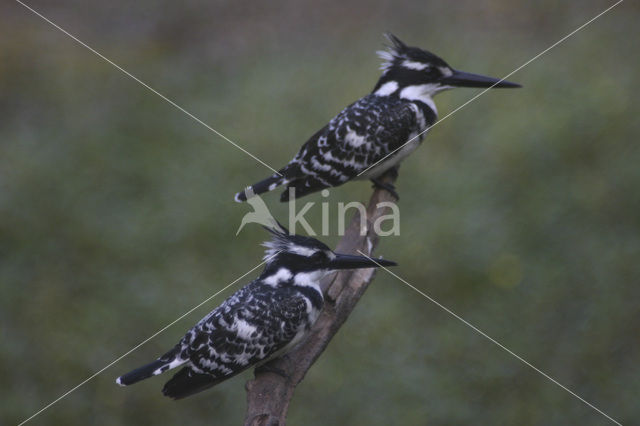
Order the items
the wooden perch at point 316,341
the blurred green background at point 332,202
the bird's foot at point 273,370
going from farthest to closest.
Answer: the blurred green background at point 332,202
the bird's foot at point 273,370
the wooden perch at point 316,341

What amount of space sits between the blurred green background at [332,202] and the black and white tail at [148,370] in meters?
1.28

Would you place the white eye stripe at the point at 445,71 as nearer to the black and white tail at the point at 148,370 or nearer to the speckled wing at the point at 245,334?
the speckled wing at the point at 245,334

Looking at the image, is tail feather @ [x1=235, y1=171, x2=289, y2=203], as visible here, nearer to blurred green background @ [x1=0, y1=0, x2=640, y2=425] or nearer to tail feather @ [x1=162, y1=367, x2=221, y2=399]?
tail feather @ [x1=162, y1=367, x2=221, y2=399]

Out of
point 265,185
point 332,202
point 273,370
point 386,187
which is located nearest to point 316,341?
point 273,370

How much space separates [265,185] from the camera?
227cm

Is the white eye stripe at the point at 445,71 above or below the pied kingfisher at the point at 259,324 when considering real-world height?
above

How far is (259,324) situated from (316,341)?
205 millimetres

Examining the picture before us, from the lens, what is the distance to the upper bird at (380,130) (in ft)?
7.59

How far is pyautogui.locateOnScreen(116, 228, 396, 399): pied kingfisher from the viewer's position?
1771mm

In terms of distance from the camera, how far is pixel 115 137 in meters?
4.39

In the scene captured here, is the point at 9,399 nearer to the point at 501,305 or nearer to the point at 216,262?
the point at 216,262

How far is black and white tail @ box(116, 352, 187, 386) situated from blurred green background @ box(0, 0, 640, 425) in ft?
4.21

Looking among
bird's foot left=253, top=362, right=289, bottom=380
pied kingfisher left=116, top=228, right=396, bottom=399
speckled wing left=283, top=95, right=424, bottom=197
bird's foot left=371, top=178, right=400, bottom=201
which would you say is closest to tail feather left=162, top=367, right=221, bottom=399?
pied kingfisher left=116, top=228, right=396, bottom=399

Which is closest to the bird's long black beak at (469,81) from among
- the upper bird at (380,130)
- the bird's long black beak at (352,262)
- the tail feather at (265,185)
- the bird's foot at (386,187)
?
the upper bird at (380,130)
